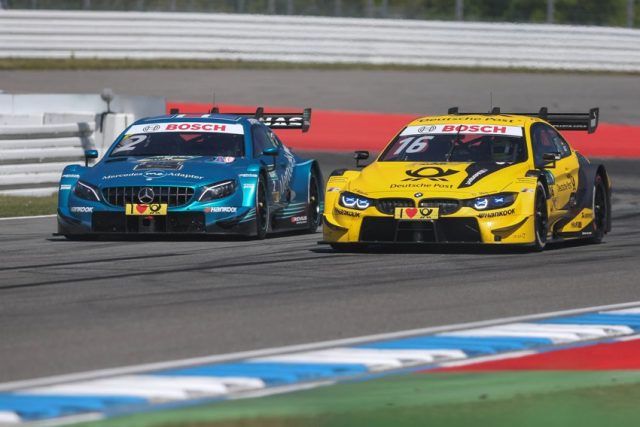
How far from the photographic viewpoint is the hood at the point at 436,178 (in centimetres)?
1207

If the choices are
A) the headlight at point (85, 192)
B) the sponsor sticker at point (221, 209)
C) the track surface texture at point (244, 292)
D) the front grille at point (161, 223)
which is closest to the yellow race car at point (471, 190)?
the track surface texture at point (244, 292)

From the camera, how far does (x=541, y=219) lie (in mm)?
12453

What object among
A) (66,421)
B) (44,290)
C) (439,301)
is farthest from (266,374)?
(44,290)

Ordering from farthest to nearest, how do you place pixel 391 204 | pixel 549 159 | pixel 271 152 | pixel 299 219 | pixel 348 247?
pixel 299 219
pixel 271 152
pixel 549 159
pixel 348 247
pixel 391 204

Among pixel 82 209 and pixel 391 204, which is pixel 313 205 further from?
pixel 391 204

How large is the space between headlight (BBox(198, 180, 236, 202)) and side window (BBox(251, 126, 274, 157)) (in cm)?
97

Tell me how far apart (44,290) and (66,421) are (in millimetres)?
3885

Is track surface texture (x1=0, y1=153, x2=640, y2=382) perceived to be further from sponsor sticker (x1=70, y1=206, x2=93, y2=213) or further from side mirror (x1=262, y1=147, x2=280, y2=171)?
side mirror (x1=262, y1=147, x2=280, y2=171)

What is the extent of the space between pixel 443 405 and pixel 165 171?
301 inches

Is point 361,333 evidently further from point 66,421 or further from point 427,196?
point 427,196

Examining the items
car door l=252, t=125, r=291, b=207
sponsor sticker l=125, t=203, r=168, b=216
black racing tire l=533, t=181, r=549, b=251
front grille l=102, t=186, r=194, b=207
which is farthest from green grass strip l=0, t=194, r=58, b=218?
black racing tire l=533, t=181, r=549, b=251

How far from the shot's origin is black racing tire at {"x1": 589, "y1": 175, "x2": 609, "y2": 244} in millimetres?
13547

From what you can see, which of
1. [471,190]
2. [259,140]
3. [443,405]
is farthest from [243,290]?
[259,140]

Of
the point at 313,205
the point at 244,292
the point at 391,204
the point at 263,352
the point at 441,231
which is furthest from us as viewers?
the point at 313,205
